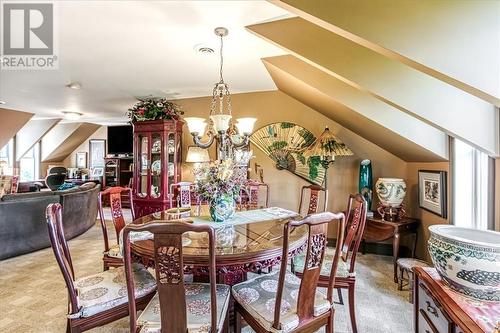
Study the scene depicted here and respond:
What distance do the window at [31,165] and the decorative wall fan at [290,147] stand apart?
25.8 feet

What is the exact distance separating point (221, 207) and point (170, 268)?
3.36ft

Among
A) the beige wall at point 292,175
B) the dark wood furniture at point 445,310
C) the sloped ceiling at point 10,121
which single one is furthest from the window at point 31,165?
the dark wood furniture at point 445,310

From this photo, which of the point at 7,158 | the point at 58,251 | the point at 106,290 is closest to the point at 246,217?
the point at 106,290

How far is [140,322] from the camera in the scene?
137 centimetres

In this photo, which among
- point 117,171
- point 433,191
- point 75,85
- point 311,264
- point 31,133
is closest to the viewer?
point 311,264

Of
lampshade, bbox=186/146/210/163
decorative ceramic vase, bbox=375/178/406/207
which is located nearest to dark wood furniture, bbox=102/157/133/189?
lampshade, bbox=186/146/210/163

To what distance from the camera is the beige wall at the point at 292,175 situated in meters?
3.75

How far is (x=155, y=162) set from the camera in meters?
4.64

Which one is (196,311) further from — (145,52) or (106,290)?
(145,52)

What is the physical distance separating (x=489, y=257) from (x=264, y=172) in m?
3.33

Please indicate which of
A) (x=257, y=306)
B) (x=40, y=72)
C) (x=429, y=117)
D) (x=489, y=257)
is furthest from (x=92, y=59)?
(x=489, y=257)

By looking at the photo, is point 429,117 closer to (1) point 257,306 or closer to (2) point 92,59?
(1) point 257,306

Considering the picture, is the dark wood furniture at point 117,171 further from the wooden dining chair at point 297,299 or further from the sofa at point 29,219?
the wooden dining chair at point 297,299

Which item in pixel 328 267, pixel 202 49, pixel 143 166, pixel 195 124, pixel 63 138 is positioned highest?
pixel 202 49
